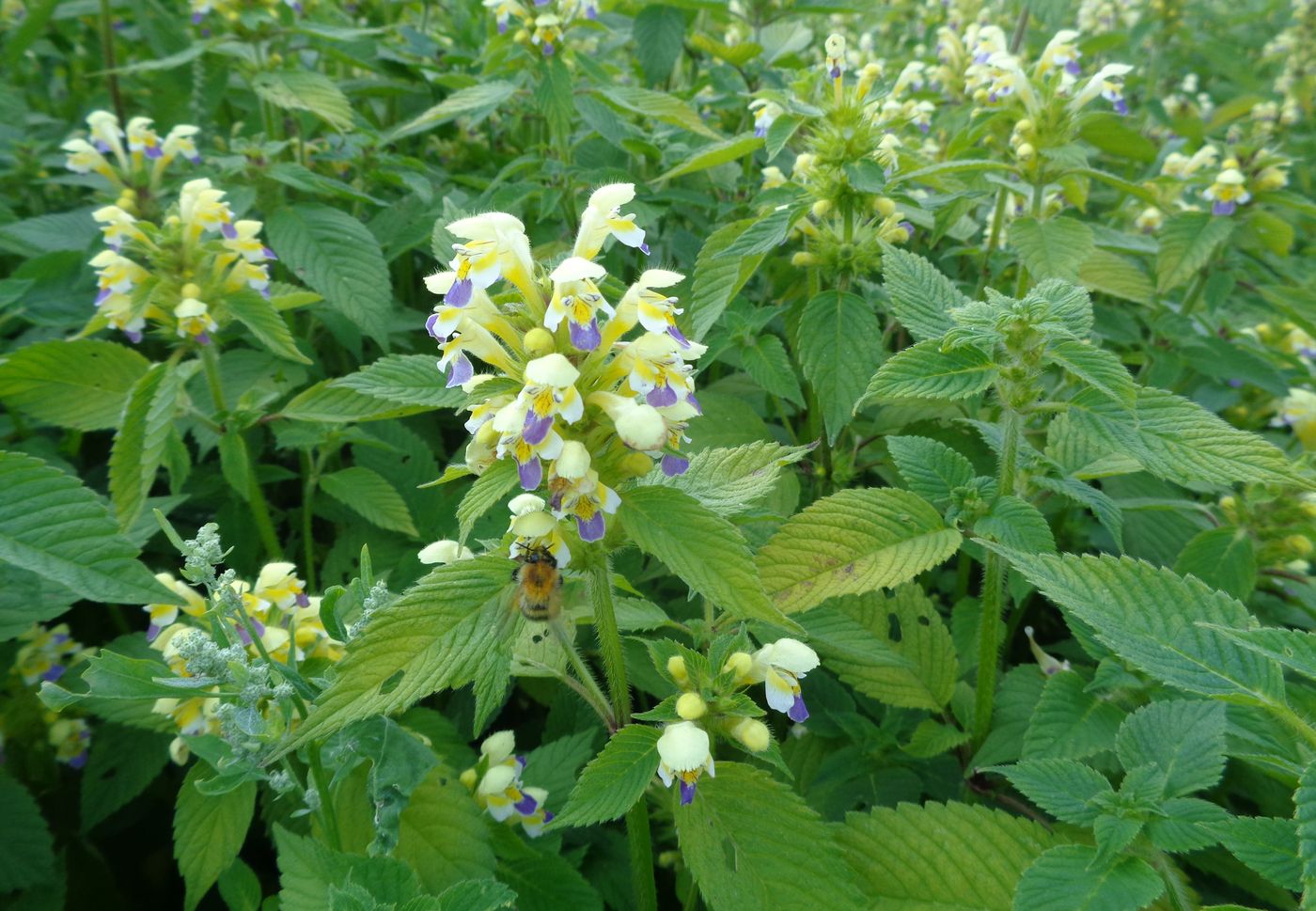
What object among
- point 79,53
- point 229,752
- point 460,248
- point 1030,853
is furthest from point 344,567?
point 79,53

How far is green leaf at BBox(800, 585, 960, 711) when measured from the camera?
2.04 metres

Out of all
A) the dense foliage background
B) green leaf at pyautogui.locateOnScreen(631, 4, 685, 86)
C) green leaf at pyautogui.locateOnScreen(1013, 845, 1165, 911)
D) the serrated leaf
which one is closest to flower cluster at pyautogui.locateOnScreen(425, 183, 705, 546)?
the dense foliage background

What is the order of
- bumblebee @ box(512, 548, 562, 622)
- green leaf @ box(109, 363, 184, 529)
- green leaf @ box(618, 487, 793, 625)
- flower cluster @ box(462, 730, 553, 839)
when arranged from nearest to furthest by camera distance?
1. green leaf @ box(618, 487, 793, 625)
2. bumblebee @ box(512, 548, 562, 622)
3. flower cluster @ box(462, 730, 553, 839)
4. green leaf @ box(109, 363, 184, 529)

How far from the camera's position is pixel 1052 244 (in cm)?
276

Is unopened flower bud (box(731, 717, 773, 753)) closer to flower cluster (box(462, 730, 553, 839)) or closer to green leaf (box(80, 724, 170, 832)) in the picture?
flower cluster (box(462, 730, 553, 839))

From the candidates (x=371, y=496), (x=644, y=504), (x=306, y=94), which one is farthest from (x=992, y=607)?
(x=306, y=94)

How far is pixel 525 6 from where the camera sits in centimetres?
321

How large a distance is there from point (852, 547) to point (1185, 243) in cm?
230

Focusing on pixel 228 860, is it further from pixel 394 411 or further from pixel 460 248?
pixel 460 248

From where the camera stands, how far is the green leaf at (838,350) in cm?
234

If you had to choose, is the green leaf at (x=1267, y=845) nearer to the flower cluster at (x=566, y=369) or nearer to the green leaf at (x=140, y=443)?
the flower cluster at (x=566, y=369)

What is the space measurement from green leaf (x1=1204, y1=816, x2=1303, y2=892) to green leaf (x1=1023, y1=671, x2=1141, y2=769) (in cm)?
42

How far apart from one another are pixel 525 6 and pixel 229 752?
281 centimetres

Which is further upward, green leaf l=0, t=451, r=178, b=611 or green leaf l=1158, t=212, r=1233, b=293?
green leaf l=1158, t=212, r=1233, b=293
